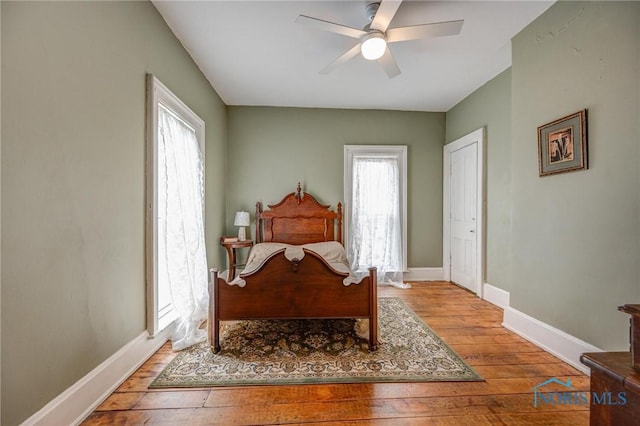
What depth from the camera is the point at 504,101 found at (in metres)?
3.29

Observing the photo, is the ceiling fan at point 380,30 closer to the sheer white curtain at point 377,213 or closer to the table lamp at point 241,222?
the sheer white curtain at point 377,213

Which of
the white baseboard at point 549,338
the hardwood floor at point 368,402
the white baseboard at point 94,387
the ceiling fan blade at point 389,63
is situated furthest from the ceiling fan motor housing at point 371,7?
the white baseboard at point 94,387

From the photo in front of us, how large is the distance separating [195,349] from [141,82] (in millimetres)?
2072

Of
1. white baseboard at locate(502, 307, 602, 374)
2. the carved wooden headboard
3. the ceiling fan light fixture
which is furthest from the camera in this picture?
the carved wooden headboard

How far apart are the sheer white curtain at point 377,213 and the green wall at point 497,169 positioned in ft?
4.09

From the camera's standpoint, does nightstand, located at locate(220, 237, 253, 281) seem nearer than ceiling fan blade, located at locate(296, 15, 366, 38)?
No

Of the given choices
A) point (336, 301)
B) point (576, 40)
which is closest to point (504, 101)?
point (576, 40)

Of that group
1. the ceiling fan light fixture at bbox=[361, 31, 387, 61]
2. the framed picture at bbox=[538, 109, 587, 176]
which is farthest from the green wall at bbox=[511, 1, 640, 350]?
the ceiling fan light fixture at bbox=[361, 31, 387, 61]

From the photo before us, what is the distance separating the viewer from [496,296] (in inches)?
135

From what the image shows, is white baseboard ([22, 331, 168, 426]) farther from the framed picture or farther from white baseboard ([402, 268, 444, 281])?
white baseboard ([402, 268, 444, 281])

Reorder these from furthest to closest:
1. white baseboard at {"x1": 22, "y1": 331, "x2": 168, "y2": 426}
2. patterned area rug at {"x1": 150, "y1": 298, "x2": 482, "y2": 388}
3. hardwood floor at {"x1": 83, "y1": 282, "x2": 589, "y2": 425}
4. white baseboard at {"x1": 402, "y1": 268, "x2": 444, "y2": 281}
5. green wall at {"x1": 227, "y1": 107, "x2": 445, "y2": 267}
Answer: white baseboard at {"x1": 402, "y1": 268, "x2": 444, "y2": 281}
green wall at {"x1": 227, "y1": 107, "x2": 445, "y2": 267}
patterned area rug at {"x1": 150, "y1": 298, "x2": 482, "y2": 388}
hardwood floor at {"x1": 83, "y1": 282, "x2": 589, "y2": 425}
white baseboard at {"x1": 22, "y1": 331, "x2": 168, "y2": 426}

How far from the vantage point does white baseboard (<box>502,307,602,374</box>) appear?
202 cm

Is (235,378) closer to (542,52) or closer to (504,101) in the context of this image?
(542,52)

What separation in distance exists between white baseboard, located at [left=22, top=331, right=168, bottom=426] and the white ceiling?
2536 millimetres
